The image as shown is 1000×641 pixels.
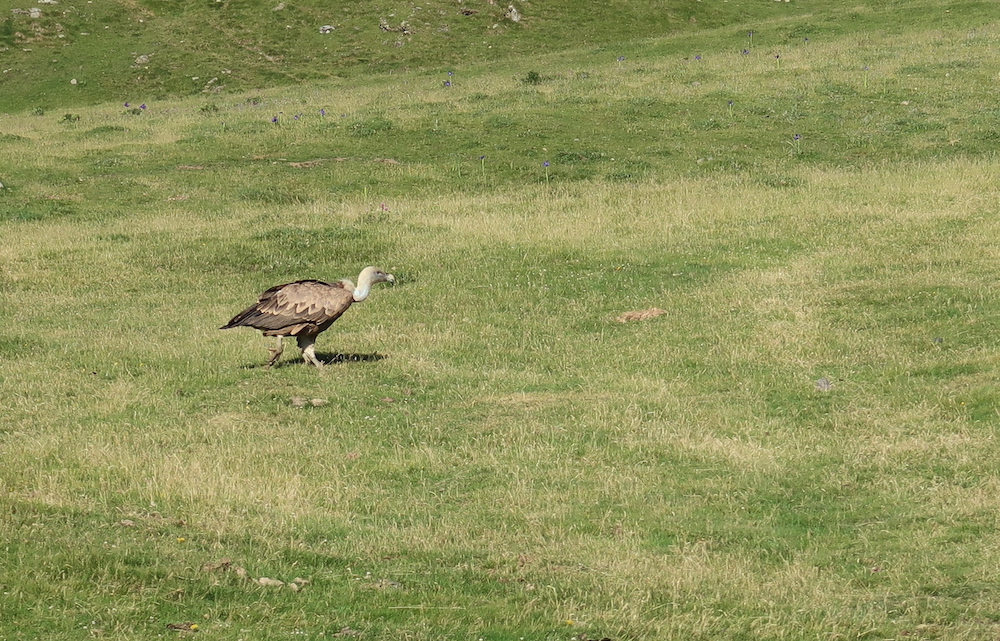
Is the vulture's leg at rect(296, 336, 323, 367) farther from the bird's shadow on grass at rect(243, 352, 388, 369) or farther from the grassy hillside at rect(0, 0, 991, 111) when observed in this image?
the grassy hillside at rect(0, 0, 991, 111)

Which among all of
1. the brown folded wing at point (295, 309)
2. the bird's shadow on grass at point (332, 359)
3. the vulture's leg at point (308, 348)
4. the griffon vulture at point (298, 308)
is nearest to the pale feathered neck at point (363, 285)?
the griffon vulture at point (298, 308)

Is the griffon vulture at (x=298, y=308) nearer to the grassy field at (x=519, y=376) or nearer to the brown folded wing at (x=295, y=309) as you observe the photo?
the brown folded wing at (x=295, y=309)

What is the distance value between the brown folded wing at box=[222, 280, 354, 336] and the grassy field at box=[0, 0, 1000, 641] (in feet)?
2.46

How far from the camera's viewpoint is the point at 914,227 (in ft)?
80.5

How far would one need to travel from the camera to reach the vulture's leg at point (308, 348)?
54.2 ft

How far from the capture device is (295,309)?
15922 mm

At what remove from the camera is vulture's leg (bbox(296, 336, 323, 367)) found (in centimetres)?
1651

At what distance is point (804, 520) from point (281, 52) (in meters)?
45.4

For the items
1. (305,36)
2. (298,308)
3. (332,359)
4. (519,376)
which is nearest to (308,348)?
(332,359)

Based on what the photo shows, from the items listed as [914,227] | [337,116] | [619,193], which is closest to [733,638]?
[914,227]

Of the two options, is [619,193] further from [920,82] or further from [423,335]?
[920,82]

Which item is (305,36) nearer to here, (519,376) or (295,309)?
(295,309)

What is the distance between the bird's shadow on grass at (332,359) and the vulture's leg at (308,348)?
33 cm

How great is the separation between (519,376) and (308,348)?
2.85m
